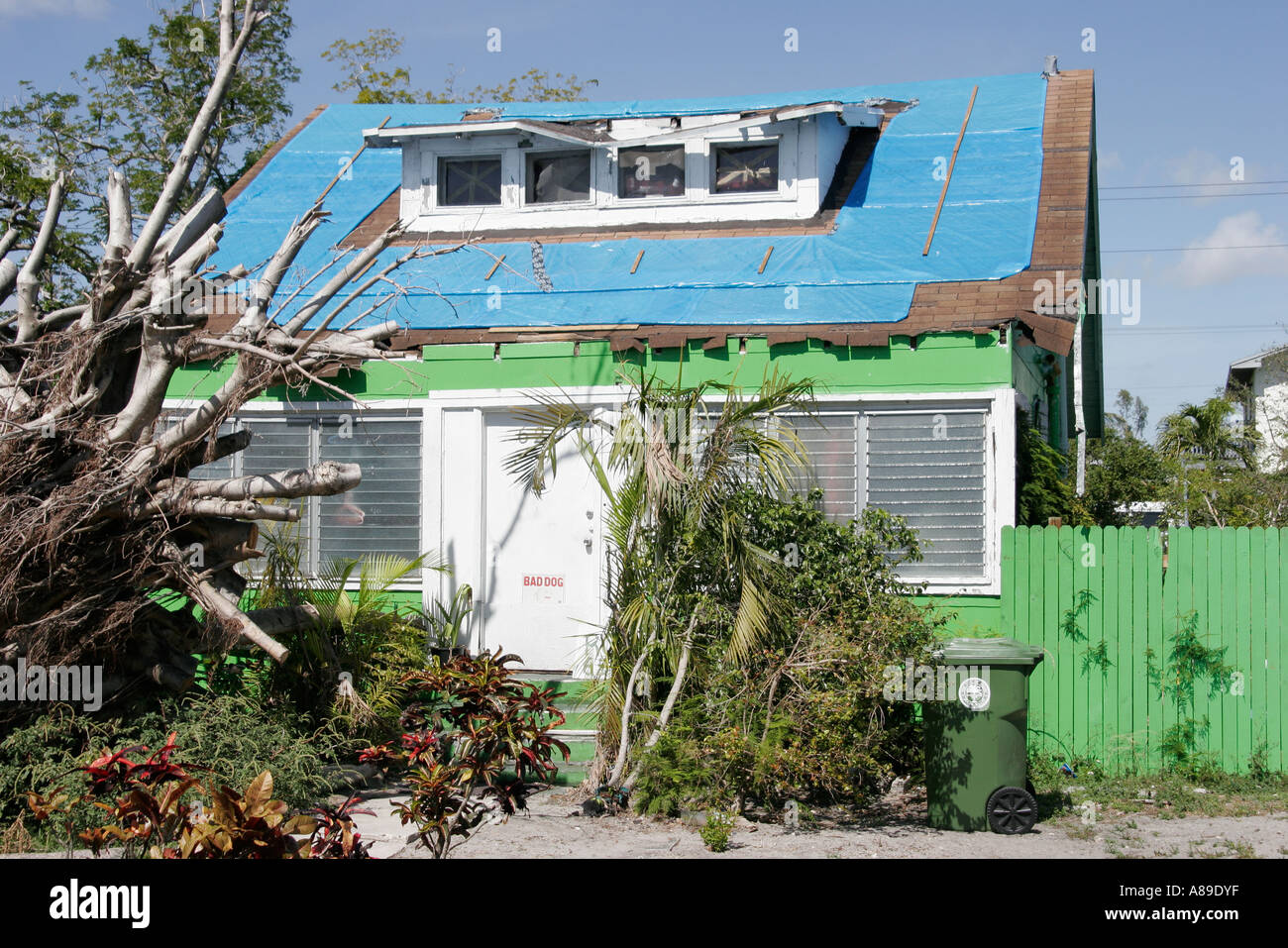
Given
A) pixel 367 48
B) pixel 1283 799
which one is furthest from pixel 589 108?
pixel 367 48

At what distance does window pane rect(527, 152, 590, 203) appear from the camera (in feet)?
40.6

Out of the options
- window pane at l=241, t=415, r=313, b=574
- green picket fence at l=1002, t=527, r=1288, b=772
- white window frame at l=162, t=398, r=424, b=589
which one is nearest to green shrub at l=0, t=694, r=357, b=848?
white window frame at l=162, t=398, r=424, b=589

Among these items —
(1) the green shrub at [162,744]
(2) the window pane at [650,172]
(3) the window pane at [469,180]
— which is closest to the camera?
(1) the green shrub at [162,744]

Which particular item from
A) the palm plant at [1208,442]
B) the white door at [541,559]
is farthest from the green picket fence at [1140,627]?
the palm plant at [1208,442]

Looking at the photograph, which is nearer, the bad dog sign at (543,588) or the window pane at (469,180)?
the bad dog sign at (543,588)

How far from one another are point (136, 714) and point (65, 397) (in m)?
2.23

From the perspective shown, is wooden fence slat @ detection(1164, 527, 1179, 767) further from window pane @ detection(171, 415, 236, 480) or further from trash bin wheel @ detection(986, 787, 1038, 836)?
window pane @ detection(171, 415, 236, 480)

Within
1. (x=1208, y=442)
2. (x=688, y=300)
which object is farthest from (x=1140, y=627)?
(x=1208, y=442)

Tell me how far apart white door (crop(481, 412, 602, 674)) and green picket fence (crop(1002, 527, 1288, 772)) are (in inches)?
141

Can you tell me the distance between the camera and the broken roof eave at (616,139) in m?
11.6

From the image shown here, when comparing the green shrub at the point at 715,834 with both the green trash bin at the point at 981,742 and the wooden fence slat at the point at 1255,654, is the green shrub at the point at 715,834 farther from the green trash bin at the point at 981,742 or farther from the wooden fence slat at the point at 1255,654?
the wooden fence slat at the point at 1255,654

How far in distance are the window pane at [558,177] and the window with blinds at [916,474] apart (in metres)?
4.08

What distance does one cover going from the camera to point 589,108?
13.3 metres

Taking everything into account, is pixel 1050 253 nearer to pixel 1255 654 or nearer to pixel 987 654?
pixel 1255 654
